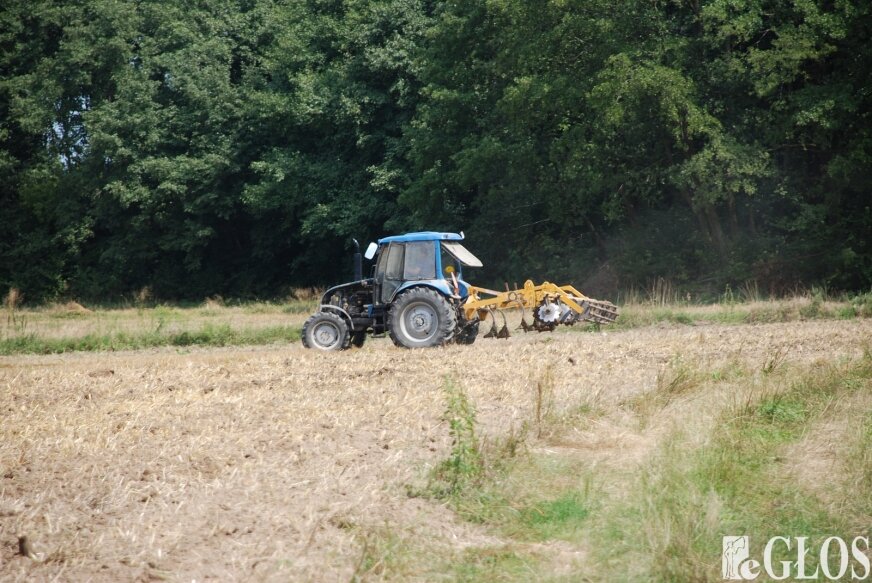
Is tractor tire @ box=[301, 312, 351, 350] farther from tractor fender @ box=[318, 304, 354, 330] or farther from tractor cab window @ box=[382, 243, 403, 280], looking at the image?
tractor cab window @ box=[382, 243, 403, 280]

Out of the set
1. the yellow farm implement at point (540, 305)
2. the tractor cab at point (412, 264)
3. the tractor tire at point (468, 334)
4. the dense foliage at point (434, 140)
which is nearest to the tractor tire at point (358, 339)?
the tractor cab at point (412, 264)

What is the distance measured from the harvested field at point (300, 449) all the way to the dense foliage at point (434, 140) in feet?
43.6

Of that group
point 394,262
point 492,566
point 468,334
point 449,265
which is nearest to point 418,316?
point 394,262

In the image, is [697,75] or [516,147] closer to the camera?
[697,75]

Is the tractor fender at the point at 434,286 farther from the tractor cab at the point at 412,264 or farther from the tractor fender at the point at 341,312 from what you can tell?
the tractor fender at the point at 341,312

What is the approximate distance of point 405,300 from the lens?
58.9 feet

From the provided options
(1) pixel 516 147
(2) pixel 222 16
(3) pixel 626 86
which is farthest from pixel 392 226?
(2) pixel 222 16

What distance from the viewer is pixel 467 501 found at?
7465 millimetres

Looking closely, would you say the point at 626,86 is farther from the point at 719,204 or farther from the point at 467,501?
the point at 467,501

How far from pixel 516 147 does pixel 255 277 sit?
58.4 ft

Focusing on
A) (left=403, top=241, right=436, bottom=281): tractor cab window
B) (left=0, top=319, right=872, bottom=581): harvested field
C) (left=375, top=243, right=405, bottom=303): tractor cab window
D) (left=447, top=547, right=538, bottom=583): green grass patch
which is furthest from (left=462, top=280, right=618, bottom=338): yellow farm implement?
(left=447, top=547, right=538, bottom=583): green grass patch

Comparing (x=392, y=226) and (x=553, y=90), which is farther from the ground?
(x=553, y=90)

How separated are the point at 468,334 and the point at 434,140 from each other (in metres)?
16.5

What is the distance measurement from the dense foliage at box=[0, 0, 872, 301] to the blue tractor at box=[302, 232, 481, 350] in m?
10.7
